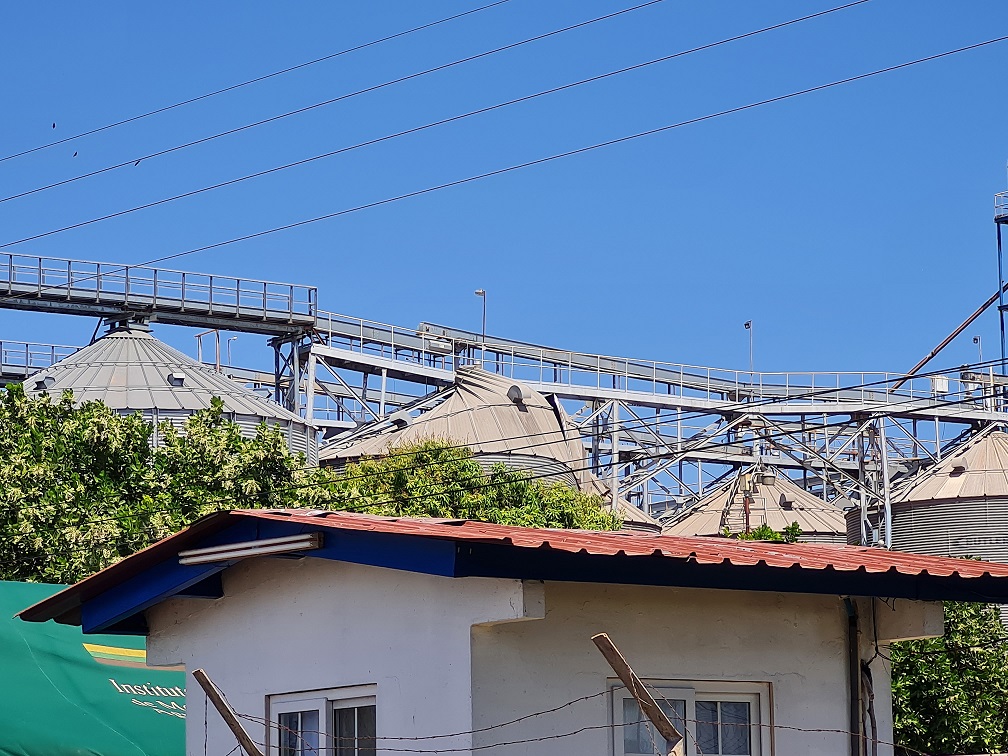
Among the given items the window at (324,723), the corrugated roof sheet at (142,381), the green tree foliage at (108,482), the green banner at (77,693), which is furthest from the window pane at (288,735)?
the corrugated roof sheet at (142,381)

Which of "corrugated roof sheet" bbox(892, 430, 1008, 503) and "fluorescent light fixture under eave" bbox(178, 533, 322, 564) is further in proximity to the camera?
"corrugated roof sheet" bbox(892, 430, 1008, 503)

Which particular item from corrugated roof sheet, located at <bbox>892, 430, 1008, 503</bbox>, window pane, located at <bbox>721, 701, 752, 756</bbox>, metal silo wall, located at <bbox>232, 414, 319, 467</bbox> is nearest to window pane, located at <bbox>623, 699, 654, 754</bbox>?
window pane, located at <bbox>721, 701, 752, 756</bbox>

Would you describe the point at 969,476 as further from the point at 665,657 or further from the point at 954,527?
the point at 665,657

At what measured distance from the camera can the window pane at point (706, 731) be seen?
9.19m

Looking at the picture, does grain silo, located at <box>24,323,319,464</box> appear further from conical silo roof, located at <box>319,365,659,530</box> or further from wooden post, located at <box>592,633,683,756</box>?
wooden post, located at <box>592,633,683,756</box>

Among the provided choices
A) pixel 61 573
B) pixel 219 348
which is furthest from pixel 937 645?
pixel 219 348

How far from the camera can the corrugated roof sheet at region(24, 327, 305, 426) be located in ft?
152

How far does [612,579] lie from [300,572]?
2199 millimetres

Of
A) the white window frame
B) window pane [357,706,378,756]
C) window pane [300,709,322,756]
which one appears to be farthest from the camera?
window pane [300,709,322,756]

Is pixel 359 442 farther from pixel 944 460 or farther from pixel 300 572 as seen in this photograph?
pixel 300 572

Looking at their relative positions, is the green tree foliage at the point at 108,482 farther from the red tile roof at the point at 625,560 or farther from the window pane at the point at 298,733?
the red tile roof at the point at 625,560

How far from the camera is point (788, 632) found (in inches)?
375

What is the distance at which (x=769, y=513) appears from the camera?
52.9 metres

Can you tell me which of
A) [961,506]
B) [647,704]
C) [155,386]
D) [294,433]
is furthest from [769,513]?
[647,704]
